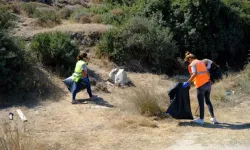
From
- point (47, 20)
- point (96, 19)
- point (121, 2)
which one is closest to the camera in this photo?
point (47, 20)

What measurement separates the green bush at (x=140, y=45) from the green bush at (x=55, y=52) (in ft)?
8.61

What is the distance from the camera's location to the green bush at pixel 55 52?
44.7 feet

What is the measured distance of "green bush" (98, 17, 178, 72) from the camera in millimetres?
16141

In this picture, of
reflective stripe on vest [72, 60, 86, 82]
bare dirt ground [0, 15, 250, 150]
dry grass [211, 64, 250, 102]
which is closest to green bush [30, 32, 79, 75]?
bare dirt ground [0, 15, 250, 150]

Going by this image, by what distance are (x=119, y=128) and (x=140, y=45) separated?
8.13 metres

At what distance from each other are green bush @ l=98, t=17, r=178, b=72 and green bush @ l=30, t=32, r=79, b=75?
262 cm

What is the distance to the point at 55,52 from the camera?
13.5 m

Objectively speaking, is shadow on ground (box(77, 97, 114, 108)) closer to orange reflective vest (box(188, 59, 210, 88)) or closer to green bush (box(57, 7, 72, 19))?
orange reflective vest (box(188, 59, 210, 88))

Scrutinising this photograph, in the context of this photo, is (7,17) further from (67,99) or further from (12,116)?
(12,116)

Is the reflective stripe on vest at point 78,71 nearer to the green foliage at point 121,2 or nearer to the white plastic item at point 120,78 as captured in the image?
the white plastic item at point 120,78

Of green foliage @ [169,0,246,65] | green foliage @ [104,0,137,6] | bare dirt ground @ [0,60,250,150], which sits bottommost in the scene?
bare dirt ground @ [0,60,250,150]

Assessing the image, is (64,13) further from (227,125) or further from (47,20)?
(227,125)

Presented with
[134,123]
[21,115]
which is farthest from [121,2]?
[134,123]

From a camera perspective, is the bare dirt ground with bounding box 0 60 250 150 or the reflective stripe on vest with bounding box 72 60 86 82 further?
the reflective stripe on vest with bounding box 72 60 86 82
